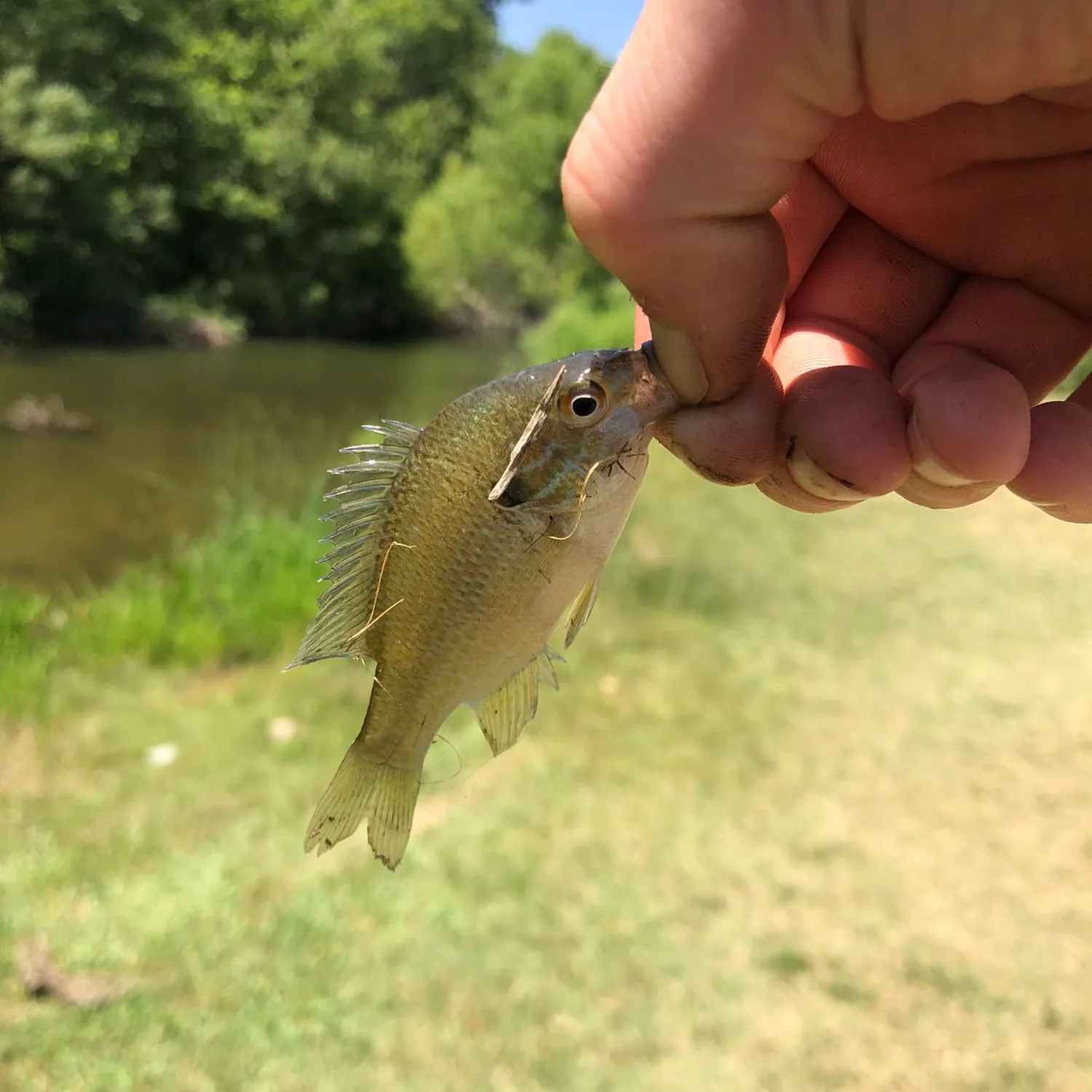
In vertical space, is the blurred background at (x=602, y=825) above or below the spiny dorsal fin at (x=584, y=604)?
below

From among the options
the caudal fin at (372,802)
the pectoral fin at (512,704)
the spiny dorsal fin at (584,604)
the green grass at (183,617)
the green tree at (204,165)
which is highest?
the spiny dorsal fin at (584,604)

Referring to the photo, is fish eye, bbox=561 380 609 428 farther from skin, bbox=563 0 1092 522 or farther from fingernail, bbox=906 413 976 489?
fingernail, bbox=906 413 976 489

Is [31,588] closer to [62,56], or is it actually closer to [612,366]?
[612,366]

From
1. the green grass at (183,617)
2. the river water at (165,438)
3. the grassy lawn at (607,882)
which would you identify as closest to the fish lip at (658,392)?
the grassy lawn at (607,882)

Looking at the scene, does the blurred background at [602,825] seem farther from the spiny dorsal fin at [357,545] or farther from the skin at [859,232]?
the skin at [859,232]

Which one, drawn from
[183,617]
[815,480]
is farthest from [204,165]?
[815,480]

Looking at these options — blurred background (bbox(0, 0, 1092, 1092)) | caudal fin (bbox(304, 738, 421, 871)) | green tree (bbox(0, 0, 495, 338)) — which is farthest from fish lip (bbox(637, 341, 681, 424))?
green tree (bbox(0, 0, 495, 338))

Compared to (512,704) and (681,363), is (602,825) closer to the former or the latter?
(512,704)

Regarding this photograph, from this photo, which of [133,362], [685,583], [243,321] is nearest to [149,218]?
[243,321]
